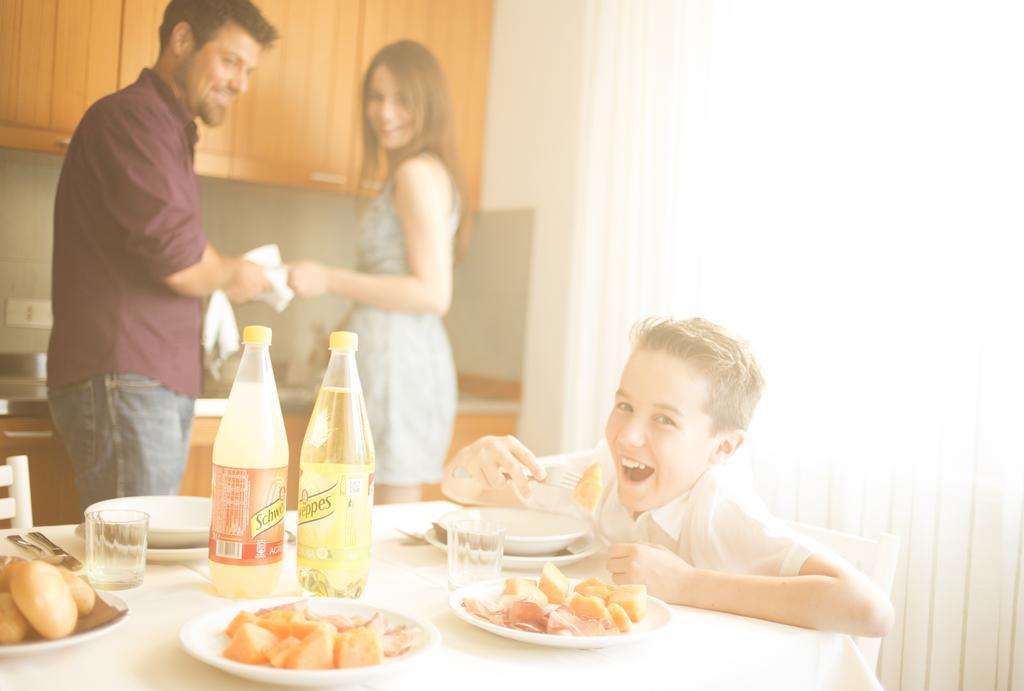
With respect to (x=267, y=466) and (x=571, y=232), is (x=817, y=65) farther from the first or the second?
(x=267, y=466)

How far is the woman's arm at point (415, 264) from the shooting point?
8.47 ft

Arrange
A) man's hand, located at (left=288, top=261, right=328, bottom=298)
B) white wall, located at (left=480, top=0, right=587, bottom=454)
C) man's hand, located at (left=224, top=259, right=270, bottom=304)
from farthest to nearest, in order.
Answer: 1. white wall, located at (left=480, top=0, right=587, bottom=454)
2. man's hand, located at (left=288, top=261, right=328, bottom=298)
3. man's hand, located at (left=224, top=259, right=270, bottom=304)

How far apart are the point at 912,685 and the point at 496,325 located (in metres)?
1.79

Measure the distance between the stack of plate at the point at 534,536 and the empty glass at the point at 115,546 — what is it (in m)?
0.38

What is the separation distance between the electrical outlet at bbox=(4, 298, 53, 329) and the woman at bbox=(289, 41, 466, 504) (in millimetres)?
757

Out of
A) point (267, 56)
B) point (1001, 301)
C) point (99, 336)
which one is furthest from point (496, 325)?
point (1001, 301)

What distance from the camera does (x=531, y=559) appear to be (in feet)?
4.27

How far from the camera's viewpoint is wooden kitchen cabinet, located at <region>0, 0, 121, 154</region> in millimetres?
2537

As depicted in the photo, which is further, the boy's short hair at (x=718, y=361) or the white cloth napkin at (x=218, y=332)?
the white cloth napkin at (x=218, y=332)

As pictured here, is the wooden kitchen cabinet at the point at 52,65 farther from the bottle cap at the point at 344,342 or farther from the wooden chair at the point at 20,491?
the bottle cap at the point at 344,342

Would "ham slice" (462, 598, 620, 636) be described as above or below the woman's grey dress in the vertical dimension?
below

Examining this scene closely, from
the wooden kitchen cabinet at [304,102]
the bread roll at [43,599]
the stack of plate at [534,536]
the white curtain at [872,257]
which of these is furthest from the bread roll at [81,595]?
the wooden kitchen cabinet at [304,102]

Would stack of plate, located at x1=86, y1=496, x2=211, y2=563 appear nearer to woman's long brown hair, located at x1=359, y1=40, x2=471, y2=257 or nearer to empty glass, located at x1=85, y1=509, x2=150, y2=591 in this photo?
empty glass, located at x1=85, y1=509, x2=150, y2=591

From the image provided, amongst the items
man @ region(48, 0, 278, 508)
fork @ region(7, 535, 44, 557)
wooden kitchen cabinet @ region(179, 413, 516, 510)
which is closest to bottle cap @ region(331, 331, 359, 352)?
fork @ region(7, 535, 44, 557)
